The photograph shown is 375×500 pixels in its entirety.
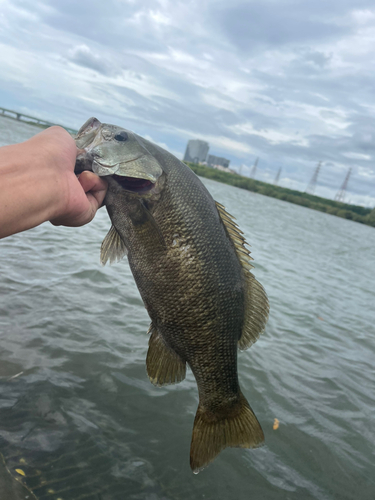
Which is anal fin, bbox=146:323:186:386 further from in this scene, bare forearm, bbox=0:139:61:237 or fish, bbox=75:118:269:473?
bare forearm, bbox=0:139:61:237

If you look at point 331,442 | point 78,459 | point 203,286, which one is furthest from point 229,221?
point 331,442

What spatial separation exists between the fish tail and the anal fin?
35 cm

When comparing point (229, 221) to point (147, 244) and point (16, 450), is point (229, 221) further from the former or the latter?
point (16, 450)

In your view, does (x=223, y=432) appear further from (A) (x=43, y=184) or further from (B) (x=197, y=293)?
(A) (x=43, y=184)

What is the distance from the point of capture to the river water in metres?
3.38

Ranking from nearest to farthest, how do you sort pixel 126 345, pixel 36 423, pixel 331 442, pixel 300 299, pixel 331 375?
1. pixel 36 423
2. pixel 331 442
3. pixel 126 345
4. pixel 331 375
5. pixel 300 299

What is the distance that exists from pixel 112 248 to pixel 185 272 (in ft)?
2.28

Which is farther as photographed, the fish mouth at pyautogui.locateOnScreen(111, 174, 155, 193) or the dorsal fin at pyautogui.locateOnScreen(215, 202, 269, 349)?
the dorsal fin at pyautogui.locateOnScreen(215, 202, 269, 349)

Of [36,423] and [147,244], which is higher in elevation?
[147,244]

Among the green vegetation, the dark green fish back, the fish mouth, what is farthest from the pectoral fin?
the green vegetation

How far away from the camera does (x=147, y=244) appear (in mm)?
2539

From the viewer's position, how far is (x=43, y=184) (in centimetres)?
209

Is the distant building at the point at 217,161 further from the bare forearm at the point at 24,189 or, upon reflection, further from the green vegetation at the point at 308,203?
the bare forearm at the point at 24,189

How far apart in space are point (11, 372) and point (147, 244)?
270 centimetres
